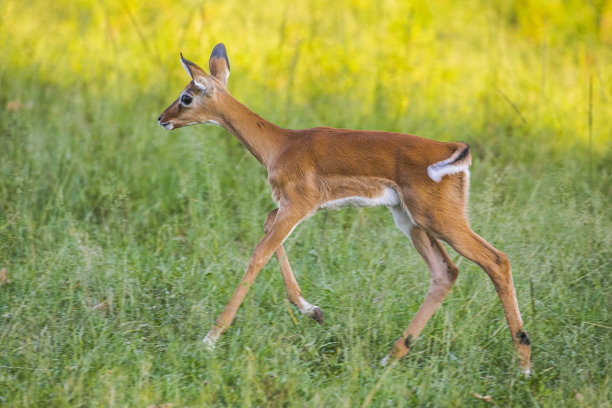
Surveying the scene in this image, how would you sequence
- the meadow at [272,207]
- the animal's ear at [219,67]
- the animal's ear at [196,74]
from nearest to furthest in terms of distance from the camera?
1. the meadow at [272,207]
2. the animal's ear at [196,74]
3. the animal's ear at [219,67]

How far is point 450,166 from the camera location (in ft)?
11.9

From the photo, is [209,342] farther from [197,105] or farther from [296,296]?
[197,105]

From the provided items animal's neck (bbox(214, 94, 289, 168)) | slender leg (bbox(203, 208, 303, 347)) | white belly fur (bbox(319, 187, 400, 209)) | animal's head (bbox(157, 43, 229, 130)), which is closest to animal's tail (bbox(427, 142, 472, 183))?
white belly fur (bbox(319, 187, 400, 209))

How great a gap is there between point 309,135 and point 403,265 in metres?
1.10

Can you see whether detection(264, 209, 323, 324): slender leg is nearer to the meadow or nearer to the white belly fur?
the meadow

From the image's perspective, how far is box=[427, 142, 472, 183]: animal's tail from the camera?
3.61m

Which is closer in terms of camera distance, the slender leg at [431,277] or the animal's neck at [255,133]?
the slender leg at [431,277]

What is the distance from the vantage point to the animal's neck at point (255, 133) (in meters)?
4.08

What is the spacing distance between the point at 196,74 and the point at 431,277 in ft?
5.25

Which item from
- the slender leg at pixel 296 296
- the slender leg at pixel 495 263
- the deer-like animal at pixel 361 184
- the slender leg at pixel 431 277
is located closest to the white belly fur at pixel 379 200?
the deer-like animal at pixel 361 184

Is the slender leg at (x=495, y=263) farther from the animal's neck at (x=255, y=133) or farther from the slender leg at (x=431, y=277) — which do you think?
the animal's neck at (x=255, y=133)

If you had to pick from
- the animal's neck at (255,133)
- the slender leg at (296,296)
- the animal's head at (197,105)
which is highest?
the animal's head at (197,105)

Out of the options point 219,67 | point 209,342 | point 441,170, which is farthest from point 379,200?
A: point 219,67

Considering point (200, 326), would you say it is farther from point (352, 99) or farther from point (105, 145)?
point (352, 99)
